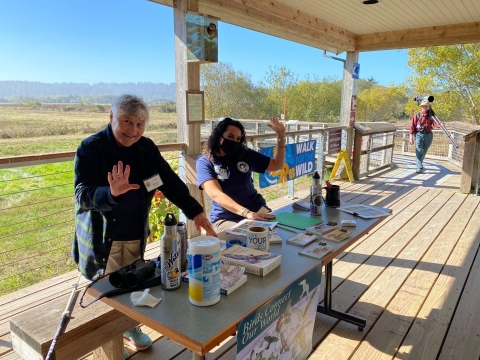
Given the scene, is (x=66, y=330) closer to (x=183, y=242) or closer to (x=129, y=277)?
(x=129, y=277)

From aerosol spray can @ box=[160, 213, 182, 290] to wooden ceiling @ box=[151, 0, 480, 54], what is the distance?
2670 mm

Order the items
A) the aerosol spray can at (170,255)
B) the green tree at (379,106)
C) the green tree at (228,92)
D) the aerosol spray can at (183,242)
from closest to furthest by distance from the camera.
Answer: the aerosol spray can at (170,255) → the aerosol spray can at (183,242) → the green tree at (228,92) → the green tree at (379,106)

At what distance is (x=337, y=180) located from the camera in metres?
6.27

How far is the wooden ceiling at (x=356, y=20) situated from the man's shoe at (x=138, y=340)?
2650 millimetres

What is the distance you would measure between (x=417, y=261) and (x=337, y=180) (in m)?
3.28

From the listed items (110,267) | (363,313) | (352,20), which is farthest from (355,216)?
(352,20)

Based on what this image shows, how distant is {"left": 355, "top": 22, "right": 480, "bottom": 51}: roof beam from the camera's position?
497cm

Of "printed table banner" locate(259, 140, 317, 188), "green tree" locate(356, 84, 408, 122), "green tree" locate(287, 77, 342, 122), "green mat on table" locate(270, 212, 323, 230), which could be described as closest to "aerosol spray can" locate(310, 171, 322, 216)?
"green mat on table" locate(270, 212, 323, 230)

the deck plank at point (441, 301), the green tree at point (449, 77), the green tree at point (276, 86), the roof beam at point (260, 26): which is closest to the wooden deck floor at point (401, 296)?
the deck plank at point (441, 301)

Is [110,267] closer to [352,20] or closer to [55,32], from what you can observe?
[352,20]

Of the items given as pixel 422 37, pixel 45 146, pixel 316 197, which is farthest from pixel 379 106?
pixel 316 197

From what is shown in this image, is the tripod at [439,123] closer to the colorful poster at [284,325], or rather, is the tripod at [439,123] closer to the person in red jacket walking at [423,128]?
the person in red jacket walking at [423,128]

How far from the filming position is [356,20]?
4863 mm

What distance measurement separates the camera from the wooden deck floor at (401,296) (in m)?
1.92
